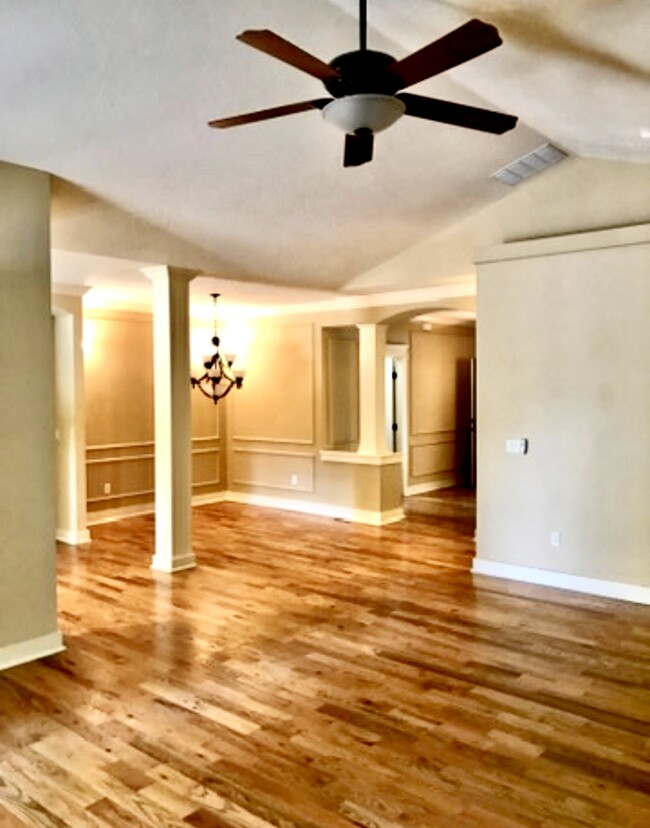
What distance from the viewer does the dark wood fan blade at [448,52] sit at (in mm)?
2041

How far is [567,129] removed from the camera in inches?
169

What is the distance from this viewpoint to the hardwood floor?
2.51 metres

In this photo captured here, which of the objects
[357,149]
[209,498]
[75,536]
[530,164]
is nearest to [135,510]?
[209,498]

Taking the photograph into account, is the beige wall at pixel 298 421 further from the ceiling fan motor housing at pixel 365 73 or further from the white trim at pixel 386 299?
the ceiling fan motor housing at pixel 365 73

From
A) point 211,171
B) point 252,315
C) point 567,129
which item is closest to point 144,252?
point 211,171

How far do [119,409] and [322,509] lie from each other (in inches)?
108

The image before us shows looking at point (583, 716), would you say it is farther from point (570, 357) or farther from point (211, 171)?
point (211, 171)

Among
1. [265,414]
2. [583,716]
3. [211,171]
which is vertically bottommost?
[583,716]

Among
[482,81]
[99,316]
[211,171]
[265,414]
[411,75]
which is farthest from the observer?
[265,414]

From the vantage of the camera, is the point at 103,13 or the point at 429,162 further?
the point at 429,162

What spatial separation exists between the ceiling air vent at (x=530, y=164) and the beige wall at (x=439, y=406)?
14.4ft

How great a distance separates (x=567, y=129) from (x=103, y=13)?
2913 mm

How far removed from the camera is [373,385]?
763 cm

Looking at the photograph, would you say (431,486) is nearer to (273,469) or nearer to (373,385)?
(273,469)
